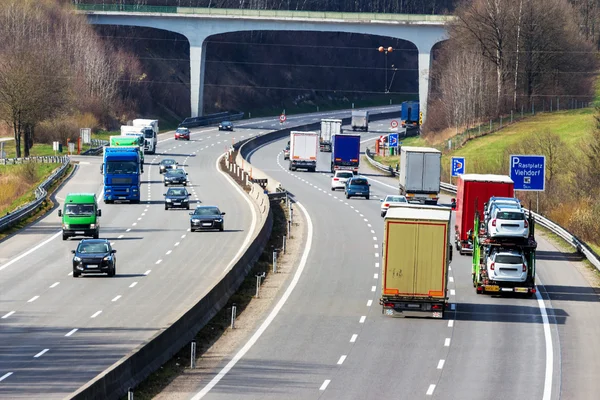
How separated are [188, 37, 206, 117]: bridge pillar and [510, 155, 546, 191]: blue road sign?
93.1 meters

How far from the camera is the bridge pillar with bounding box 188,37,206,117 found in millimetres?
146500

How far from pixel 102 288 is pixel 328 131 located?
78.6m

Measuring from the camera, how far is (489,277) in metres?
40.9

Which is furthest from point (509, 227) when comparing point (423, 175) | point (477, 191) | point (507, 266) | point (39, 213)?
point (39, 213)

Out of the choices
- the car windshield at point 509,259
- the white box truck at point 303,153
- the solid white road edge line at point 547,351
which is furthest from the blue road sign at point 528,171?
the white box truck at point 303,153

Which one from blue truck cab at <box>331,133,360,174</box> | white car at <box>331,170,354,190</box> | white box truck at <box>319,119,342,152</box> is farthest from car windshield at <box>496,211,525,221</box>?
white box truck at <box>319,119,342,152</box>

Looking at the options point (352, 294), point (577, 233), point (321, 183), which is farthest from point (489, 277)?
point (321, 183)

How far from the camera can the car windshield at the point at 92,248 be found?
45594 millimetres

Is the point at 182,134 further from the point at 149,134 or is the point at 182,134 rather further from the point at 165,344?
the point at 165,344

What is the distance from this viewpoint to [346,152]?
93.6 meters

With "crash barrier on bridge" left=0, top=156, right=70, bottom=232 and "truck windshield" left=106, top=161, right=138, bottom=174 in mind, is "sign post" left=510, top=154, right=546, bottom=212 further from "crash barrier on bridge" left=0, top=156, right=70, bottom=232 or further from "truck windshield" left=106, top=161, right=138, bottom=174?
"truck windshield" left=106, top=161, right=138, bottom=174

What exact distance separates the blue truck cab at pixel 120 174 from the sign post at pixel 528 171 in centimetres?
2564

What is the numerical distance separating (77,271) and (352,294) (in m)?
10.6

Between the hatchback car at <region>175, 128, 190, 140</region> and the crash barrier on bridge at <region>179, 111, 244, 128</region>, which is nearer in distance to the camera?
the hatchback car at <region>175, 128, 190, 140</region>
